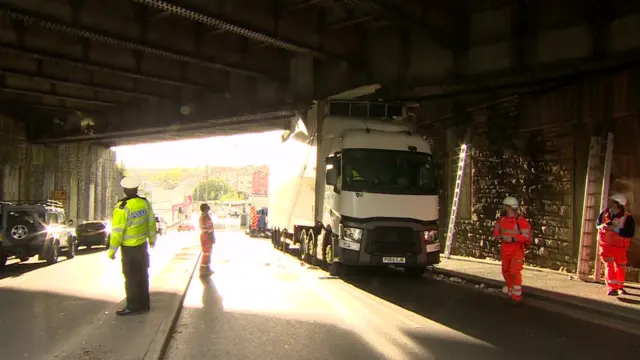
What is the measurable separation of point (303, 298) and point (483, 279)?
432cm

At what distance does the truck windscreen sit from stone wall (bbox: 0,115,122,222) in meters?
17.6

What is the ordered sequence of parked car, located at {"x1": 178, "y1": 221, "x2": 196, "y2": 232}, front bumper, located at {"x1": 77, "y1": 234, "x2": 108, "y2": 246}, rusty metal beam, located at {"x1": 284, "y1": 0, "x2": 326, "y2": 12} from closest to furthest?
1. rusty metal beam, located at {"x1": 284, "y1": 0, "x2": 326, "y2": 12}
2. front bumper, located at {"x1": 77, "y1": 234, "x2": 108, "y2": 246}
3. parked car, located at {"x1": 178, "y1": 221, "x2": 196, "y2": 232}

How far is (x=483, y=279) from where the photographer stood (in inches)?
446

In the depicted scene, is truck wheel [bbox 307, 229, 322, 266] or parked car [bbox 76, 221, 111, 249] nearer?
truck wheel [bbox 307, 229, 322, 266]

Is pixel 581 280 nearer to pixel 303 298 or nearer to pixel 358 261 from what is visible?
pixel 358 261

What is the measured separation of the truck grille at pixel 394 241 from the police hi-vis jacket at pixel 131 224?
4.74 m

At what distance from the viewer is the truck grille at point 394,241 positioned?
1059 cm

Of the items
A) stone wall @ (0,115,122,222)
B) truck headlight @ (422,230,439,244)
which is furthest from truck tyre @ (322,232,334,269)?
stone wall @ (0,115,122,222)

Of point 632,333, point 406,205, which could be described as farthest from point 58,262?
point 632,333

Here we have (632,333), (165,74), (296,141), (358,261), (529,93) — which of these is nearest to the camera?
(632,333)

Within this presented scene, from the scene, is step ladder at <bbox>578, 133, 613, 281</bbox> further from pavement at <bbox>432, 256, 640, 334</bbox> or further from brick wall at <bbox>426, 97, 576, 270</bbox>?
brick wall at <bbox>426, 97, 576, 270</bbox>

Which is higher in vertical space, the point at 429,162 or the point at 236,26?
the point at 236,26

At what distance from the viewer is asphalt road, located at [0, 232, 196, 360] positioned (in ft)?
19.7

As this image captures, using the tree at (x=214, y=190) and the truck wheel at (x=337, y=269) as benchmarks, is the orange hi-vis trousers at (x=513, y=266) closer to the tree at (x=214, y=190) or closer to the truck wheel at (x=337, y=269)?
Result: the truck wheel at (x=337, y=269)
